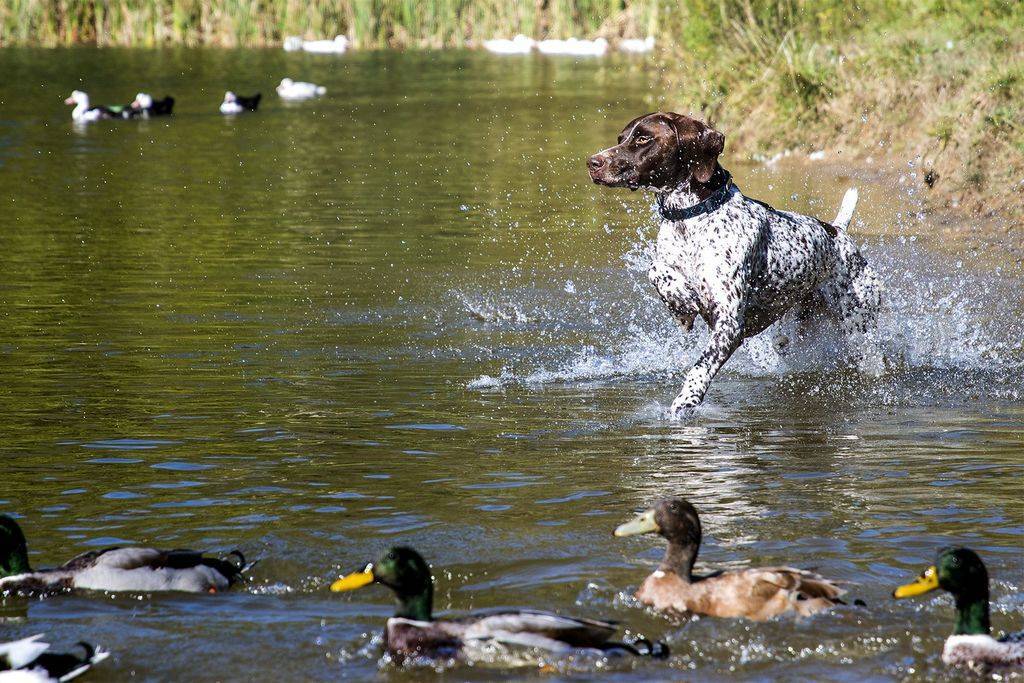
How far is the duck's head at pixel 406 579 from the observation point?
5176mm

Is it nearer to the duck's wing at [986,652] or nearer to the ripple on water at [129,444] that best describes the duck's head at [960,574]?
the duck's wing at [986,652]

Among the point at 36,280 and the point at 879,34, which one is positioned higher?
the point at 879,34

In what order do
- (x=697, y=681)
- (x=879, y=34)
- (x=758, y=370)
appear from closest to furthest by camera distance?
(x=697, y=681) → (x=758, y=370) → (x=879, y=34)

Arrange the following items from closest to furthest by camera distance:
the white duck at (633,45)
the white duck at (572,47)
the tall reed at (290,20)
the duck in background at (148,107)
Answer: the duck in background at (148,107)
the tall reed at (290,20)
the white duck at (572,47)
the white duck at (633,45)

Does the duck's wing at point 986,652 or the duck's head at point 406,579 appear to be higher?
the duck's head at point 406,579

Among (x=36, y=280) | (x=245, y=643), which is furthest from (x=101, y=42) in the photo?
(x=245, y=643)

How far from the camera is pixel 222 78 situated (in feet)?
121

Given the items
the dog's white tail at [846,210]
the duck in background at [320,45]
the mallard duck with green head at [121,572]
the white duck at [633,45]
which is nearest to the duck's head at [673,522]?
the mallard duck with green head at [121,572]

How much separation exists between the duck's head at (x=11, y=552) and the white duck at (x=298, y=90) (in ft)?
92.2

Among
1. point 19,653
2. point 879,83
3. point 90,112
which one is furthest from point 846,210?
point 90,112

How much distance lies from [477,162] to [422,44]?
1045 inches

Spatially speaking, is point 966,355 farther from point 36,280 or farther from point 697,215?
point 36,280

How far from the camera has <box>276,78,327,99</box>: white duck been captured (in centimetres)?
3331

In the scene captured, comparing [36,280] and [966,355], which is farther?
[36,280]
